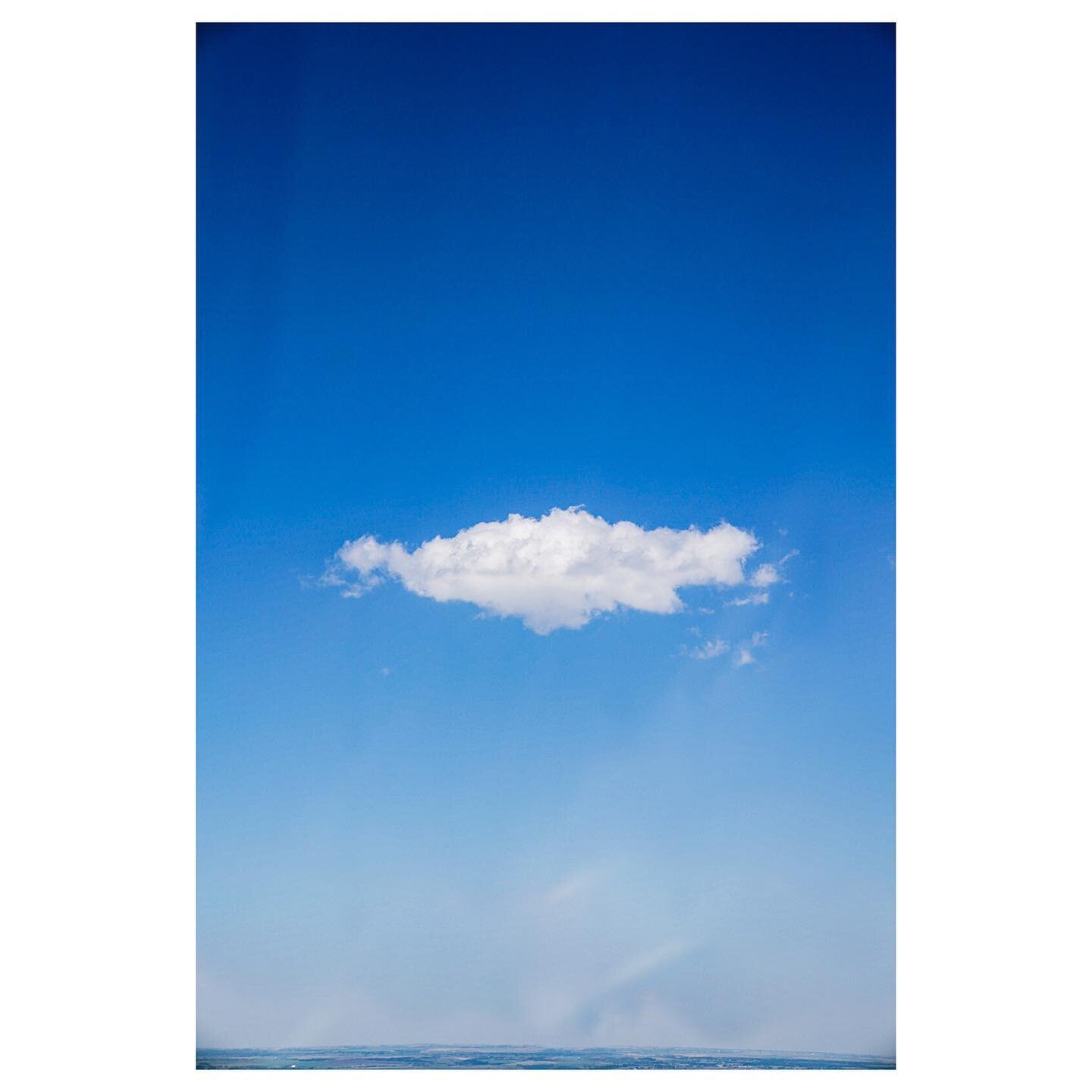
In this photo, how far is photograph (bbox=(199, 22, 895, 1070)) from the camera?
2221 millimetres

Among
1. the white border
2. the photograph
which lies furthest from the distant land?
the white border

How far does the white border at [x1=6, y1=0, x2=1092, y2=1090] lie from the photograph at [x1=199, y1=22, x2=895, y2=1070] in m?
0.31

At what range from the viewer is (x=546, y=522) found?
2289 mm
